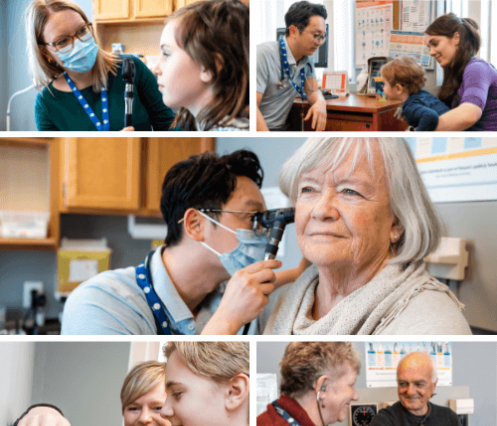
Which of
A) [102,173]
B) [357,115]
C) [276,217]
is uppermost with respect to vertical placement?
[357,115]

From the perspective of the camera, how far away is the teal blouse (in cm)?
105

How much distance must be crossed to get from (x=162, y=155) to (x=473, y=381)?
937mm

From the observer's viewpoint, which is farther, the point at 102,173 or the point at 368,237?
the point at 102,173

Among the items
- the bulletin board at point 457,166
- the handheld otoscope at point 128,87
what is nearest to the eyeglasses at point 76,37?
the handheld otoscope at point 128,87

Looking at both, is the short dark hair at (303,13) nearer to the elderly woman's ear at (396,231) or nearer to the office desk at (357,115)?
the office desk at (357,115)

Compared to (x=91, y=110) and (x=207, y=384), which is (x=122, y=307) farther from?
(x=91, y=110)

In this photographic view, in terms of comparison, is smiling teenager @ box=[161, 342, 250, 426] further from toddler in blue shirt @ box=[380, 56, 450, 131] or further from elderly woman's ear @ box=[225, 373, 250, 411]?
toddler in blue shirt @ box=[380, 56, 450, 131]

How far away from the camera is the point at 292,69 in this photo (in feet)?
3.42

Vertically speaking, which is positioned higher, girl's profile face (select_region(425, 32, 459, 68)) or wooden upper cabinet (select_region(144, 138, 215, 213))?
girl's profile face (select_region(425, 32, 459, 68))

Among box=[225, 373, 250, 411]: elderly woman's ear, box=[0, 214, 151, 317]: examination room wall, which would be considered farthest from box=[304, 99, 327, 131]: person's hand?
box=[225, 373, 250, 411]: elderly woman's ear

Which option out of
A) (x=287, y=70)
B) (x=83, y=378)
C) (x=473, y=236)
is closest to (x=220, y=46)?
(x=287, y=70)

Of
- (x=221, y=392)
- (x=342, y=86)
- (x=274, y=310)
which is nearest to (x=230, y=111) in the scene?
(x=342, y=86)

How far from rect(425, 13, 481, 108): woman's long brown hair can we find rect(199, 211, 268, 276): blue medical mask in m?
0.55

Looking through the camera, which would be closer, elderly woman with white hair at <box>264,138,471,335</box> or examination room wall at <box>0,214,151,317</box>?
elderly woman with white hair at <box>264,138,471,335</box>
